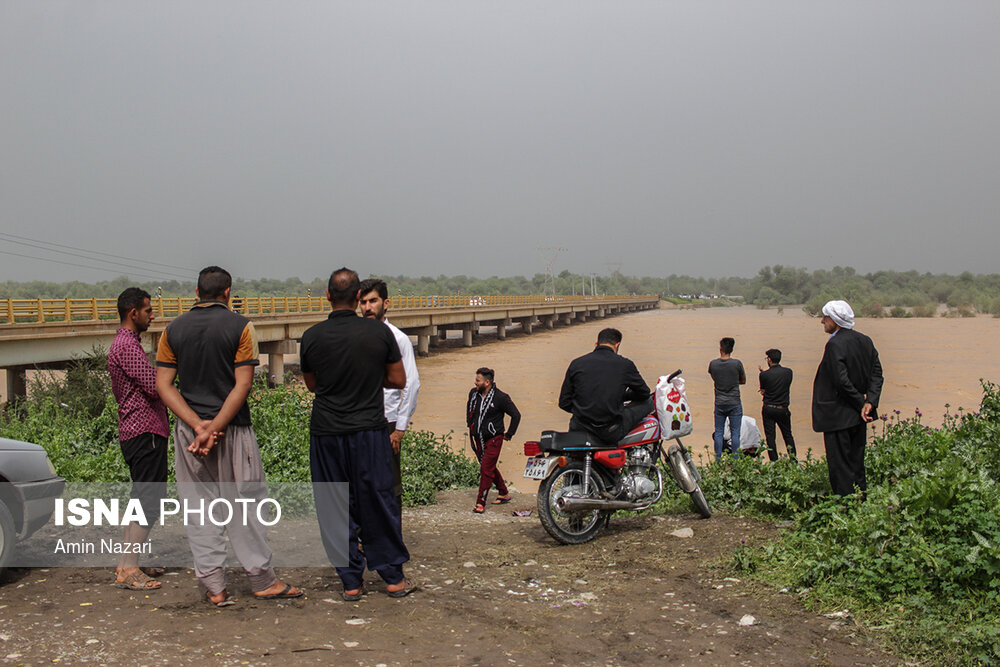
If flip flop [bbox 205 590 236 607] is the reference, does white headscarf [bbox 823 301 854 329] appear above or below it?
above

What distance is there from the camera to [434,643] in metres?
4.02

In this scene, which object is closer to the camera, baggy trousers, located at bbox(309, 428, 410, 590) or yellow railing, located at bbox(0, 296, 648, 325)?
baggy trousers, located at bbox(309, 428, 410, 590)

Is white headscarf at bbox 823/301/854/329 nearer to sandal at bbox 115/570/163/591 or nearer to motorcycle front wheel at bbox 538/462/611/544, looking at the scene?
motorcycle front wheel at bbox 538/462/611/544

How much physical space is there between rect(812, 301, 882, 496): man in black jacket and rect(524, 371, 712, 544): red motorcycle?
51.9 inches

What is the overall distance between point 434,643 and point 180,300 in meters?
28.6

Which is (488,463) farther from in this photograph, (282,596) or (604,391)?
(282,596)

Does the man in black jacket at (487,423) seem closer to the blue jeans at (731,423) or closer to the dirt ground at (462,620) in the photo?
the dirt ground at (462,620)

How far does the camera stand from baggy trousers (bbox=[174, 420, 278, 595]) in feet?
14.4

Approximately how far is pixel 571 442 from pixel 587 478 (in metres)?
0.29

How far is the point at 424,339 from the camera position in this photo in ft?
161

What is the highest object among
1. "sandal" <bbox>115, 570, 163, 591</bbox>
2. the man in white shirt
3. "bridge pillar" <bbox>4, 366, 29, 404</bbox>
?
the man in white shirt

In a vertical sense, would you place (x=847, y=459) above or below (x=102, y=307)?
below

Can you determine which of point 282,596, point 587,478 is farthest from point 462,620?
point 587,478

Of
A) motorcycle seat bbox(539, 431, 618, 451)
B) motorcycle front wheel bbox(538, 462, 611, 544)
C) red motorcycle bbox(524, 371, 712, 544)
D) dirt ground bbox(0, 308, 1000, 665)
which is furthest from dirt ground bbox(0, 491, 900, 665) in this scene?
motorcycle seat bbox(539, 431, 618, 451)
